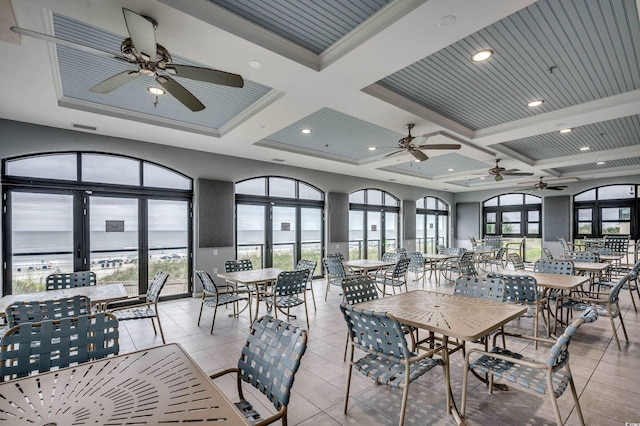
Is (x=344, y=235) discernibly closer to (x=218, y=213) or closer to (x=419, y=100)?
(x=218, y=213)

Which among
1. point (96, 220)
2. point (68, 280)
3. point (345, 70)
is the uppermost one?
point (345, 70)

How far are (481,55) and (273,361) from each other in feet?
11.1

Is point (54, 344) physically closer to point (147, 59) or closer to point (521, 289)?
point (147, 59)

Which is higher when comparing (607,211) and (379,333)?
(607,211)

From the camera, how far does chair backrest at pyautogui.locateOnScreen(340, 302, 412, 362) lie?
2.08 metres

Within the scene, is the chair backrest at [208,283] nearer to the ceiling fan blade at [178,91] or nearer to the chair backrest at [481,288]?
the ceiling fan blade at [178,91]

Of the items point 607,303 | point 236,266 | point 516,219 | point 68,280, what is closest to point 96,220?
point 68,280

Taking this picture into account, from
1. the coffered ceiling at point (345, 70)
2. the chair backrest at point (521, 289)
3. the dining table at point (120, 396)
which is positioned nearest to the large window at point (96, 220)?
the coffered ceiling at point (345, 70)

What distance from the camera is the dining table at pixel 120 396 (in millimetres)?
1227

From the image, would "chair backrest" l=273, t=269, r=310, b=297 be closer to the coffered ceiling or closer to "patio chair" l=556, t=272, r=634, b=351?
the coffered ceiling

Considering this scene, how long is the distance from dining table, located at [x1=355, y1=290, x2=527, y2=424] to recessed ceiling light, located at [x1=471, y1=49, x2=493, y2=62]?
2.45m

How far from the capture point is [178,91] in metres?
2.85

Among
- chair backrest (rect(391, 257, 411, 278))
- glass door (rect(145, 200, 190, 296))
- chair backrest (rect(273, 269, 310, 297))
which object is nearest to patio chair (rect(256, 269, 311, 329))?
chair backrest (rect(273, 269, 310, 297))

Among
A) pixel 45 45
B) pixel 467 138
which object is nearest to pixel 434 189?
pixel 467 138
